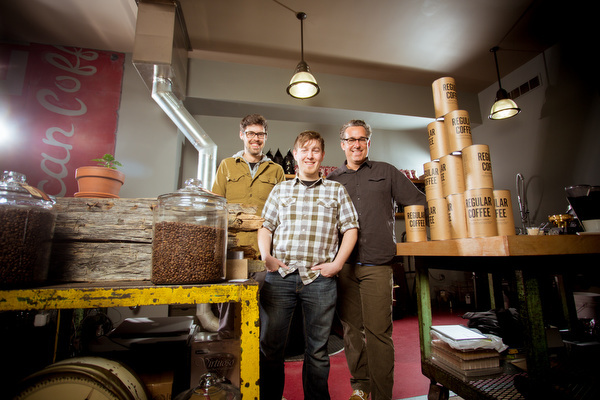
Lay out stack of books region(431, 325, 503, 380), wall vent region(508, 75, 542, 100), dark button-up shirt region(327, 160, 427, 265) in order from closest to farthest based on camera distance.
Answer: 1. stack of books region(431, 325, 503, 380)
2. dark button-up shirt region(327, 160, 427, 265)
3. wall vent region(508, 75, 542, 100)

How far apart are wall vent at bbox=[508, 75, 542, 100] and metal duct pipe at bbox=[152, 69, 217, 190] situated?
4.15 meters

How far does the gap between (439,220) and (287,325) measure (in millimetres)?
854

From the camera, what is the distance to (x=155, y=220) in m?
0.78

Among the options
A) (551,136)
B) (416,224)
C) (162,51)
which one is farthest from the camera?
(551,136)

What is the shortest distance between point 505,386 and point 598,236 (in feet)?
2.20

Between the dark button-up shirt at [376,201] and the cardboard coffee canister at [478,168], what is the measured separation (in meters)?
0.57

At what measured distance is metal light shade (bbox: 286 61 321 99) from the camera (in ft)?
9.09

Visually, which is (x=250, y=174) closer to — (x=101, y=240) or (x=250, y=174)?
(x=250, y=174)

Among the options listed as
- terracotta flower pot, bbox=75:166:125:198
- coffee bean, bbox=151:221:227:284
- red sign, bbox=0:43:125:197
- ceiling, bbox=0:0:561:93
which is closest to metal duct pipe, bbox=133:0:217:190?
ceiling, bbox=0:0:561:93

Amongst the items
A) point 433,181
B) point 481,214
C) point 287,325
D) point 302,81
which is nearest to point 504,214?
point 481,214

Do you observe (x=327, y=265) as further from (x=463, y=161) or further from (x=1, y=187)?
(x=1, y=187)

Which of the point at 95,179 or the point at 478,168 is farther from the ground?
the point at 95,179

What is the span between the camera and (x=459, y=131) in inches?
52.4

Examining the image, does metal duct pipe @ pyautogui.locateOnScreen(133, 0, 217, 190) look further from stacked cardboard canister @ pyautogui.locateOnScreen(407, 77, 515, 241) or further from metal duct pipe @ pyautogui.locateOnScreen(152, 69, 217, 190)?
stacked cardboard canister @ pyautogui.locateOnScreen(407, 77, 515, 241)
